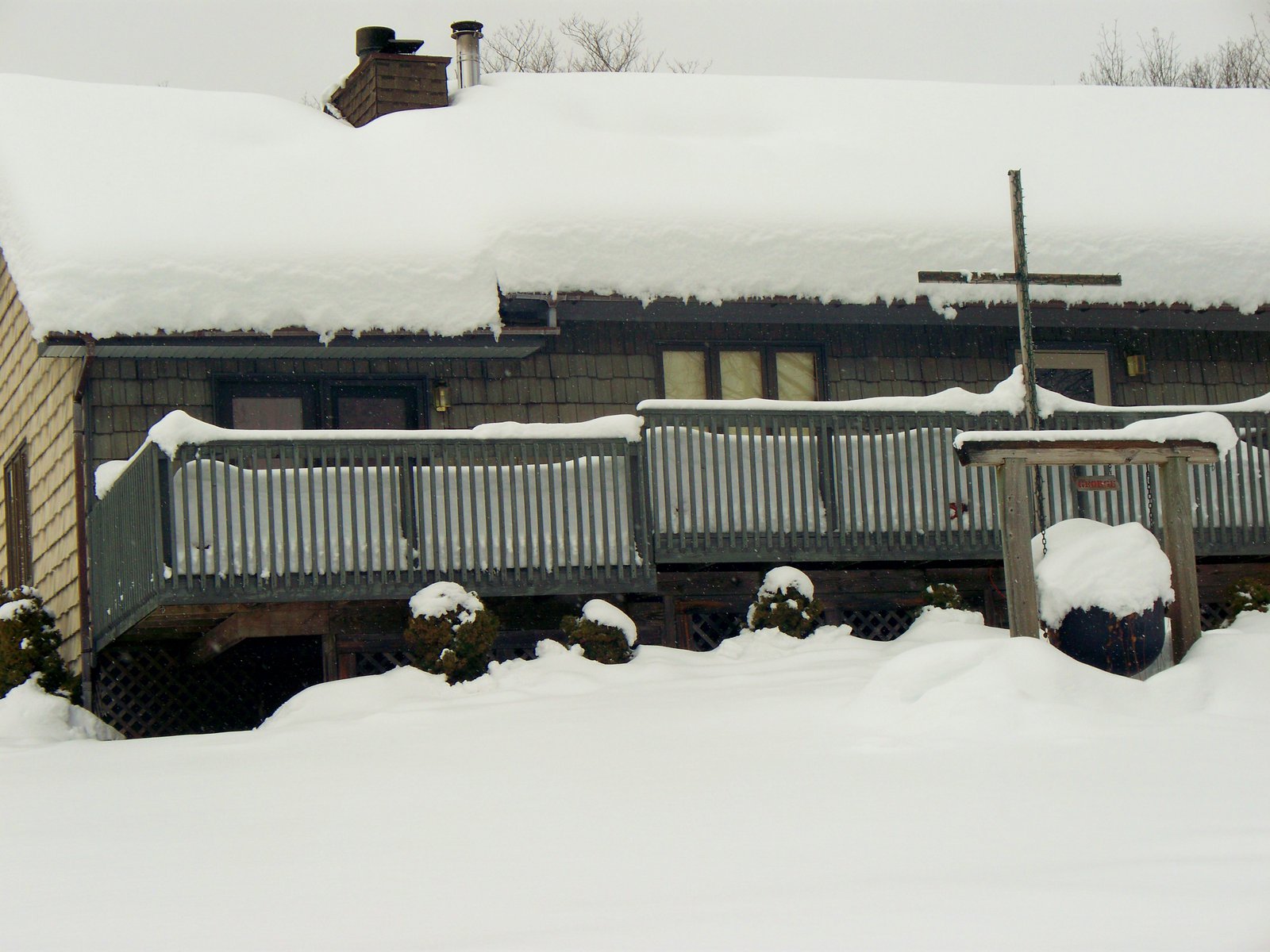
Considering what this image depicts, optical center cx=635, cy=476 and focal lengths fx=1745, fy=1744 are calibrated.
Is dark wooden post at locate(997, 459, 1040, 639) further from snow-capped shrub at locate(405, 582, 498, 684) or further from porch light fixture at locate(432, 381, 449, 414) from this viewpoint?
porch light fixture at locate(432, 381, 449, 414)

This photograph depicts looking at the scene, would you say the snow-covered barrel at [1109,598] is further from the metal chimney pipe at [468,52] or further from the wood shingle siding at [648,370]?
the metal chimney pipe at [468,52]

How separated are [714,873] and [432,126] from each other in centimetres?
1308

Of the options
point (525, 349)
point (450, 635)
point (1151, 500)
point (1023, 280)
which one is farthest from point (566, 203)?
point (1151, 500)

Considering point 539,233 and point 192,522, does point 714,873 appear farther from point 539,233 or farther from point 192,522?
point 539,233

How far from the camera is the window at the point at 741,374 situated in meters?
17.1

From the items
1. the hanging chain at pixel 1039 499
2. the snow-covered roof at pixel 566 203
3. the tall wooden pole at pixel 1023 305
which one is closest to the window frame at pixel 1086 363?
the snow-covered roof at pixel 566 203

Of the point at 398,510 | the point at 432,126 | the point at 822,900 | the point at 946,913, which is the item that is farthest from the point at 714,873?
the point at 432,126

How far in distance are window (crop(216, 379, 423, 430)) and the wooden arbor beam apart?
8.91 feet

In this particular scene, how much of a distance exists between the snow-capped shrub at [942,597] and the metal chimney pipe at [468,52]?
909 centimetres

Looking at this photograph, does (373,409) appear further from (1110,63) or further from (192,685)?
(1110,63)

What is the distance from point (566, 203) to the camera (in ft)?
54.6

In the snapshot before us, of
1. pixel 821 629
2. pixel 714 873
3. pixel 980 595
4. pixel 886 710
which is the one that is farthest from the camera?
pixel 980 595

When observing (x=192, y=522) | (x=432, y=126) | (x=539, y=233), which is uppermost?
(x=432, y=126)

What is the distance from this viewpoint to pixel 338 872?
300 inches
